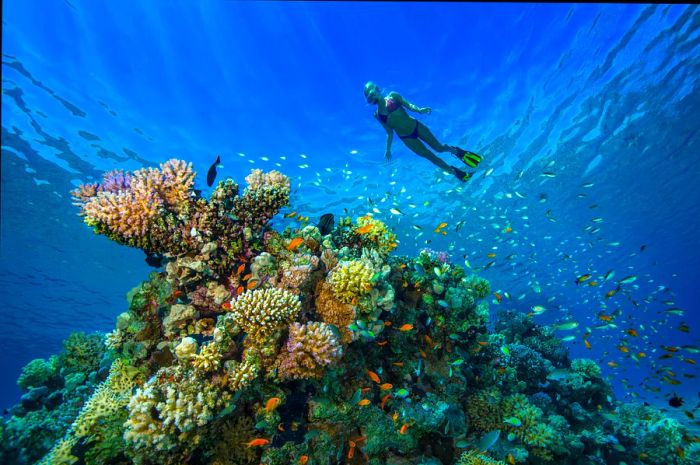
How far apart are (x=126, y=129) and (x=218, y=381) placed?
18482 mm

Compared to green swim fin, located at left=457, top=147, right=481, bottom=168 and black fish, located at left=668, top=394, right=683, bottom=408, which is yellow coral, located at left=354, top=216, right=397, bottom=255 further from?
black fish, located at left=668, top=394, right=683, bottom=408

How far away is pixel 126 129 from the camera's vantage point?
16875 mm

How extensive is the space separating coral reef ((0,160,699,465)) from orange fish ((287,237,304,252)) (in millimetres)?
62

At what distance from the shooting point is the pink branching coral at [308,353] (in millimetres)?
4305

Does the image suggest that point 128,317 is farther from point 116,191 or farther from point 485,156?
point 485,156

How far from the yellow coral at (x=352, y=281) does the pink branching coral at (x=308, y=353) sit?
797mm

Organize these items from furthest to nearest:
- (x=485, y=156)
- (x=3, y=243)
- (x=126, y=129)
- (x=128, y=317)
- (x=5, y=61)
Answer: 1. (x=3, y=243)
2. (x=485, y=156)
3. (x=126, y=129)
4. (x=5, y=61)
5. (x=128, y=317)

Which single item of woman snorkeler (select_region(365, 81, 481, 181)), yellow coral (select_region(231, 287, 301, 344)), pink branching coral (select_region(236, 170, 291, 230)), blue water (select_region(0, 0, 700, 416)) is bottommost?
yellow coral (select_region(231, 287, 301, 344))

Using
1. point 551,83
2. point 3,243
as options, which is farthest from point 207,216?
point 3,243

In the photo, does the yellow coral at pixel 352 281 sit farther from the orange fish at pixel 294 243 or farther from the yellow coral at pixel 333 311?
the orange fish at pixel 294 243

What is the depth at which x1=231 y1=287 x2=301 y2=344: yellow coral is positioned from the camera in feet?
14.8

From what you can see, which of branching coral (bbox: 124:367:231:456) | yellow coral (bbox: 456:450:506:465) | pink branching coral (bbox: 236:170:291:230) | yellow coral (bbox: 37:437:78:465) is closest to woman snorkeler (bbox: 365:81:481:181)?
pink branching coral (bbox: 236:170:291:230)

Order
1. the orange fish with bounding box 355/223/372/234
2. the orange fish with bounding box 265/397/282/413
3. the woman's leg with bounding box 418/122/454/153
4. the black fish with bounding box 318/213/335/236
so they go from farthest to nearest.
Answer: the woman's leg with bounding box 418/122/454/153 < the orange fish with bounding box 355/223/372/234 < the black fish with bounding box 318/213/335/236 < the orange fish with bounding box 265/397/282/413

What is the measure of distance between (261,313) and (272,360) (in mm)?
743
